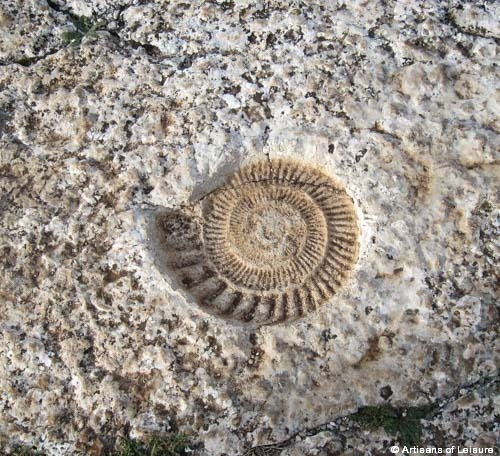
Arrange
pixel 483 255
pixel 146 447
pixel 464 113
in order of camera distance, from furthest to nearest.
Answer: pixel 464 113 < pixel 483 255 < pixel 146 447

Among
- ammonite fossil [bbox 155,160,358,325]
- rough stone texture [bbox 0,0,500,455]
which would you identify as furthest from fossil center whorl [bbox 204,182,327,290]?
rough stone texture [bbox 0,0,500,455]

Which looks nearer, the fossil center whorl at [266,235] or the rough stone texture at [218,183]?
the rough stone texture at [218,183]

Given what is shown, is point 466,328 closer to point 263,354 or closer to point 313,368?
point 313,368

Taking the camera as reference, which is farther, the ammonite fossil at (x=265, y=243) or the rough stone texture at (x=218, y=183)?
the ammonite fossil at (x=265, y=243)

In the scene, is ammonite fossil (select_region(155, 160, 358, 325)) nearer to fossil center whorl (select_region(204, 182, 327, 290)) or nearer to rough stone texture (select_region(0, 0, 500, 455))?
fossil center whorl (select_region(204, 182, 327, 290))

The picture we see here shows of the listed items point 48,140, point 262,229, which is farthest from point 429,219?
point 48,140

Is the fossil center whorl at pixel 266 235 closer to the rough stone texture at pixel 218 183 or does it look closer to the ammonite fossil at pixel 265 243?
the ammonite fossil at pixel 265 243

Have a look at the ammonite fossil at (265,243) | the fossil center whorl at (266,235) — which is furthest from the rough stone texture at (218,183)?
the fossil center whorl at (266,235)
